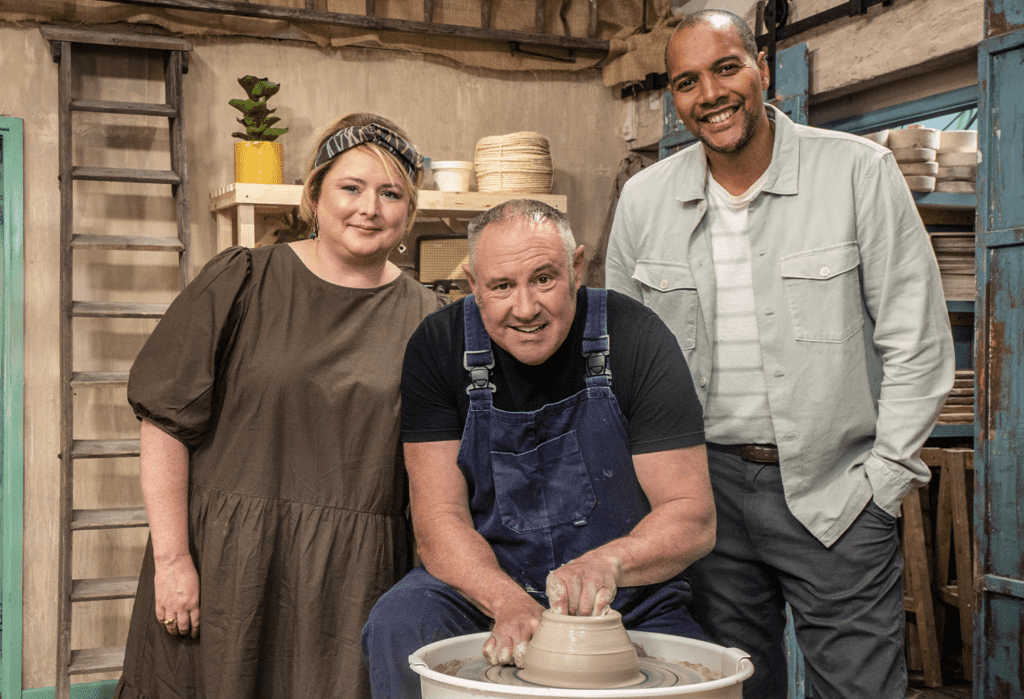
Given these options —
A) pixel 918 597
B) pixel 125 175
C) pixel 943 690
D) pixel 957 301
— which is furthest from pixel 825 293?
Answer: pixel 125 175

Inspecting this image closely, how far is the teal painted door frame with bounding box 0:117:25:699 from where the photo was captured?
4.68m

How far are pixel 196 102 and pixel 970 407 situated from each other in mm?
4226

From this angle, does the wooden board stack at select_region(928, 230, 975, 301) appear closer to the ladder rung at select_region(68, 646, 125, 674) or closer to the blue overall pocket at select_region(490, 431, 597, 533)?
the blue overall pocket at select_region(490, 431, 597, 533)

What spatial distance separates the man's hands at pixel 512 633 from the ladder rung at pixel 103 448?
3.01 metres

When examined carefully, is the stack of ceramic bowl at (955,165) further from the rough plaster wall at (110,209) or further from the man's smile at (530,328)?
the man's smile at (530,328)

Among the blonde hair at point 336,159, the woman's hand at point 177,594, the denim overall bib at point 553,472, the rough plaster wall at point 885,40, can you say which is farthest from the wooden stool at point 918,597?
the woman's hand at point 177,594

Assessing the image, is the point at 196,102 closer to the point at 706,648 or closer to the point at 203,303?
the point at 203,303

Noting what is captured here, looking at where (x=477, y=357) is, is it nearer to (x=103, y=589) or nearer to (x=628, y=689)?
(x=628, y=689)

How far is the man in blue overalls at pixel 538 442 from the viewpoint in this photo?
7.00ft

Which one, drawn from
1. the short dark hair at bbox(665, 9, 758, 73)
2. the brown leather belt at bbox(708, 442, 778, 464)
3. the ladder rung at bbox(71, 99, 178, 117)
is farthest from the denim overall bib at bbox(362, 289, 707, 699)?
the ladder rung at bbox(71, 99, 178, 117)

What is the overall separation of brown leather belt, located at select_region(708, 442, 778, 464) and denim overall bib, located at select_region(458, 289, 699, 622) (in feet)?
1.17

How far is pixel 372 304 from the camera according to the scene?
2578mm

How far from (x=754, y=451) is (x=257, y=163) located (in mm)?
3060

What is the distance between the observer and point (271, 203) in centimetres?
453
